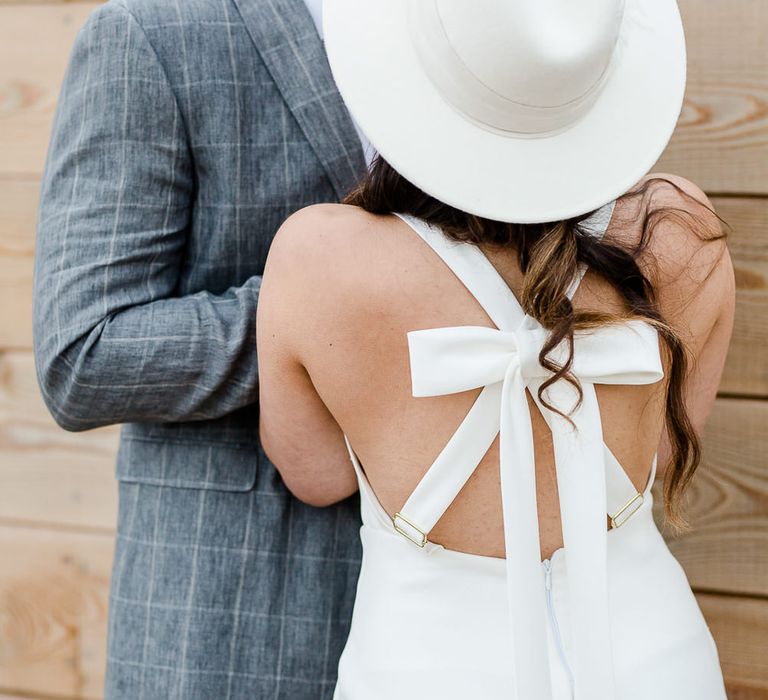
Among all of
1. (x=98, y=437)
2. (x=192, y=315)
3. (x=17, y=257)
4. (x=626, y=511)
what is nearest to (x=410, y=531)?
(x=626, y=511)

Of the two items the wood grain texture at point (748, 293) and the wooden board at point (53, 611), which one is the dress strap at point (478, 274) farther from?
the wooden board at point (53, 611)

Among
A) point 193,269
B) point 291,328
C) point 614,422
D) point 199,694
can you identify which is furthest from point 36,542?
point 614,422

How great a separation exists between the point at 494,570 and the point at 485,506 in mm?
62

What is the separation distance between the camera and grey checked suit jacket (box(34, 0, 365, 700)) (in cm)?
91

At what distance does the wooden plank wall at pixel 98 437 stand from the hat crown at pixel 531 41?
56 centimetres

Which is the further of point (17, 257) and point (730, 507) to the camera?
point (17, 257)

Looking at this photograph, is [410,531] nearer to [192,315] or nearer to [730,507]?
[192,315]

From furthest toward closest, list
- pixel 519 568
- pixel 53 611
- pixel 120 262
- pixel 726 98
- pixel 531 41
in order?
1. pixel 53 611
2. pixel 726 98
3. pixel 120 262
4. pixel 519 568
5. pixel 531 41

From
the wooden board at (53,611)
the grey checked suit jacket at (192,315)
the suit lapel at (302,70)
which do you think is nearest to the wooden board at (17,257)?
the wooden board at (53,611)

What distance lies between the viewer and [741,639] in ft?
4.17

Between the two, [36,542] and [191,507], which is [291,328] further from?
[36,542]

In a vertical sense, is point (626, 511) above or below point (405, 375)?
below

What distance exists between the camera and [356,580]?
1.04 meters

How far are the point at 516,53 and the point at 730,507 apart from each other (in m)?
0.83
